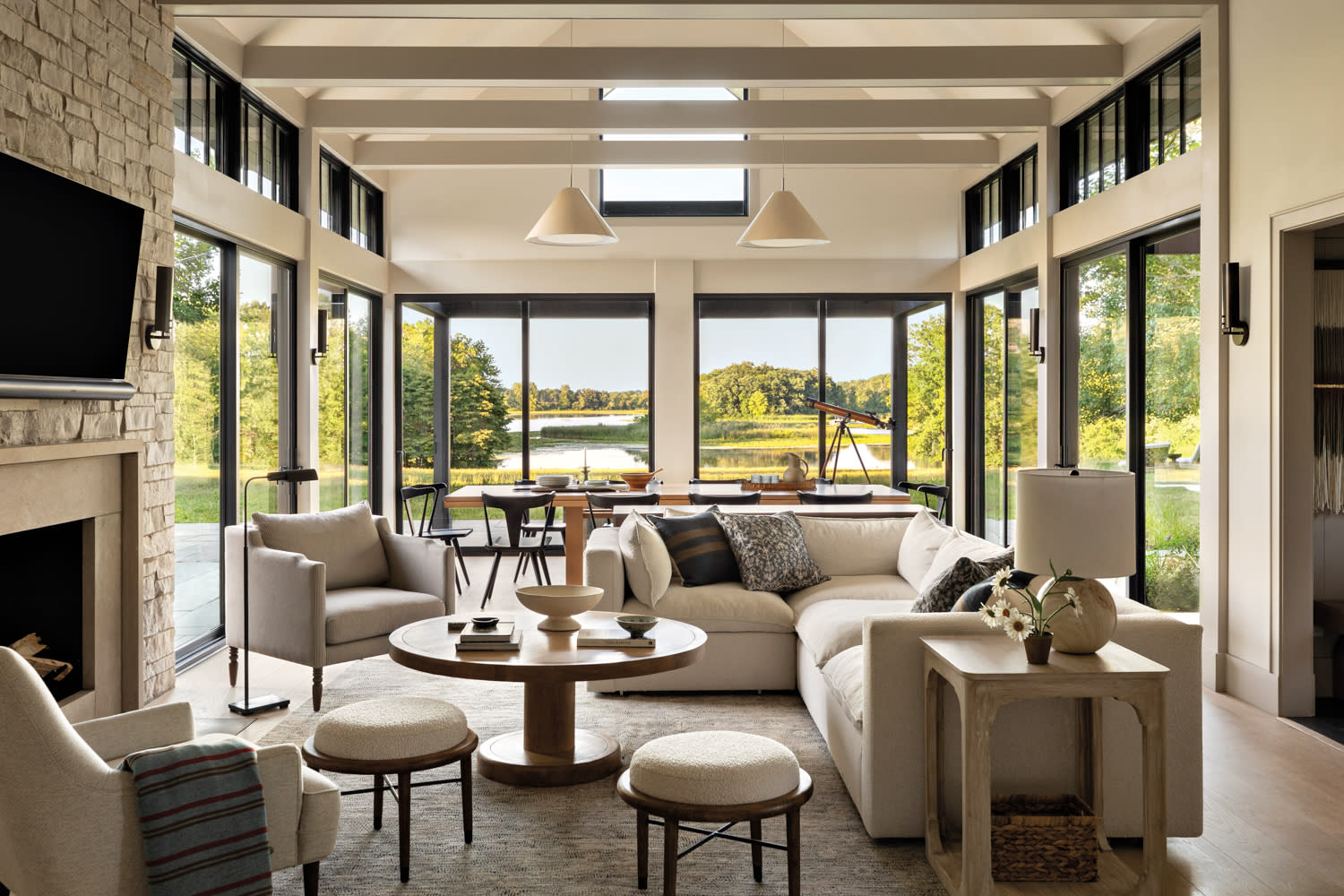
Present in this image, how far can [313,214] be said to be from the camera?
738 cm

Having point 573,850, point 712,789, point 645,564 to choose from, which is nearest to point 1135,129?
point 645,564

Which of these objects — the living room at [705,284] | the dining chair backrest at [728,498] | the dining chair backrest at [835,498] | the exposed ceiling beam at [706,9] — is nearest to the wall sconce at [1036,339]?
the living room at [705,284]

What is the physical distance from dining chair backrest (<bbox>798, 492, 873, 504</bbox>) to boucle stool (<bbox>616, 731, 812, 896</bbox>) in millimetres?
4331

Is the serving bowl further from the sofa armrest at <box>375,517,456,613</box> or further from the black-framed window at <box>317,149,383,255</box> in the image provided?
the black-framed window at <box>317,149,383,255</box>

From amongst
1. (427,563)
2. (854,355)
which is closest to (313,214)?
(427,563)

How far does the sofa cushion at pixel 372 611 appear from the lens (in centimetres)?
471

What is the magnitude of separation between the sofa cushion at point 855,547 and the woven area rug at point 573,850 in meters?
1.42

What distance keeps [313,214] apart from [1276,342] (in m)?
6.03

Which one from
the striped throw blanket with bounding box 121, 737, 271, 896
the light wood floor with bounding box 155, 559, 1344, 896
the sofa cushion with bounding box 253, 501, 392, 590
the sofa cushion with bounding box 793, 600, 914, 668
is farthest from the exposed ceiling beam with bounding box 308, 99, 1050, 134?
the striped throw blanket with bounding box 121, 737, 271, 896

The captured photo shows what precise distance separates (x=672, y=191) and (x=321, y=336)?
3.74 meters

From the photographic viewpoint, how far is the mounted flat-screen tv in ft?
11.4

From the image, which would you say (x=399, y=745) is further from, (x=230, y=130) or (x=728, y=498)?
(x=230, y=130)

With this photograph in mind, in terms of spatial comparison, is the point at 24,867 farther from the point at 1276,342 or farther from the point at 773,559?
the point at 1276,342

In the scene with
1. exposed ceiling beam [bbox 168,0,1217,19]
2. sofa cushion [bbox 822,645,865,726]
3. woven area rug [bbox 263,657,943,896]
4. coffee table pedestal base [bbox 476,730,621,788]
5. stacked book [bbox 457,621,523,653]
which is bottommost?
woven area rug [bbox 263,657,943,896]
